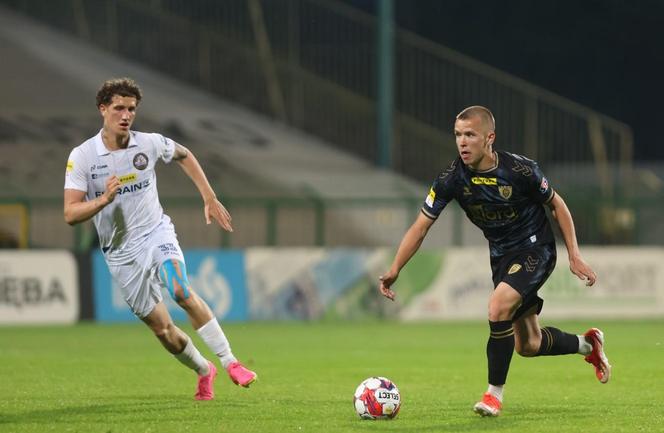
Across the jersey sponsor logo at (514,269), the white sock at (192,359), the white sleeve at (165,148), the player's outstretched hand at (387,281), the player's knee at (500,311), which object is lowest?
the white sock at (192,359)

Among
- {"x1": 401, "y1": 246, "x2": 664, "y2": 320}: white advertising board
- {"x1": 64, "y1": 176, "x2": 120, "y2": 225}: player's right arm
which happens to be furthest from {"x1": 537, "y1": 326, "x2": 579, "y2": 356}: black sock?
{"x1": 401, "y1": 246, "x2": 664, "y2": 320}: white advertising board

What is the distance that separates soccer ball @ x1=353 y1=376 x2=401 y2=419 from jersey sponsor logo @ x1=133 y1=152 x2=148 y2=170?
228cm

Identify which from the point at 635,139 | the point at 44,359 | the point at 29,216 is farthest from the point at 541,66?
the point at 44,359

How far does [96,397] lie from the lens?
31.7 ft

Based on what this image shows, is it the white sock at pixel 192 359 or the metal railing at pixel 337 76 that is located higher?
the metal railing at pixel 337 76

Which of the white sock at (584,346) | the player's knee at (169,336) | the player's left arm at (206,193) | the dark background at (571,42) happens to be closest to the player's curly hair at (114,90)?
the player's left arm at (206,193)

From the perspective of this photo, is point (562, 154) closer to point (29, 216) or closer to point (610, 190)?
point (610, 190)

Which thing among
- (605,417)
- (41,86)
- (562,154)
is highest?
(41,86)

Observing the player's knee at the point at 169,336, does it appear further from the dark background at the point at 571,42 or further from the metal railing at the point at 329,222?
the dark background at the point at 571,42

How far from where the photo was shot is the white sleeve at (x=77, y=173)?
891 centimetres

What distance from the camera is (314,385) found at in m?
10.8

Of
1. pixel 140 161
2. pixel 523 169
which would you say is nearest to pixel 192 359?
pixel 140 161

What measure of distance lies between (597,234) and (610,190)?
1956mm

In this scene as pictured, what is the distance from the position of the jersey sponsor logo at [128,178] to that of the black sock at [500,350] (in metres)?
2.71
